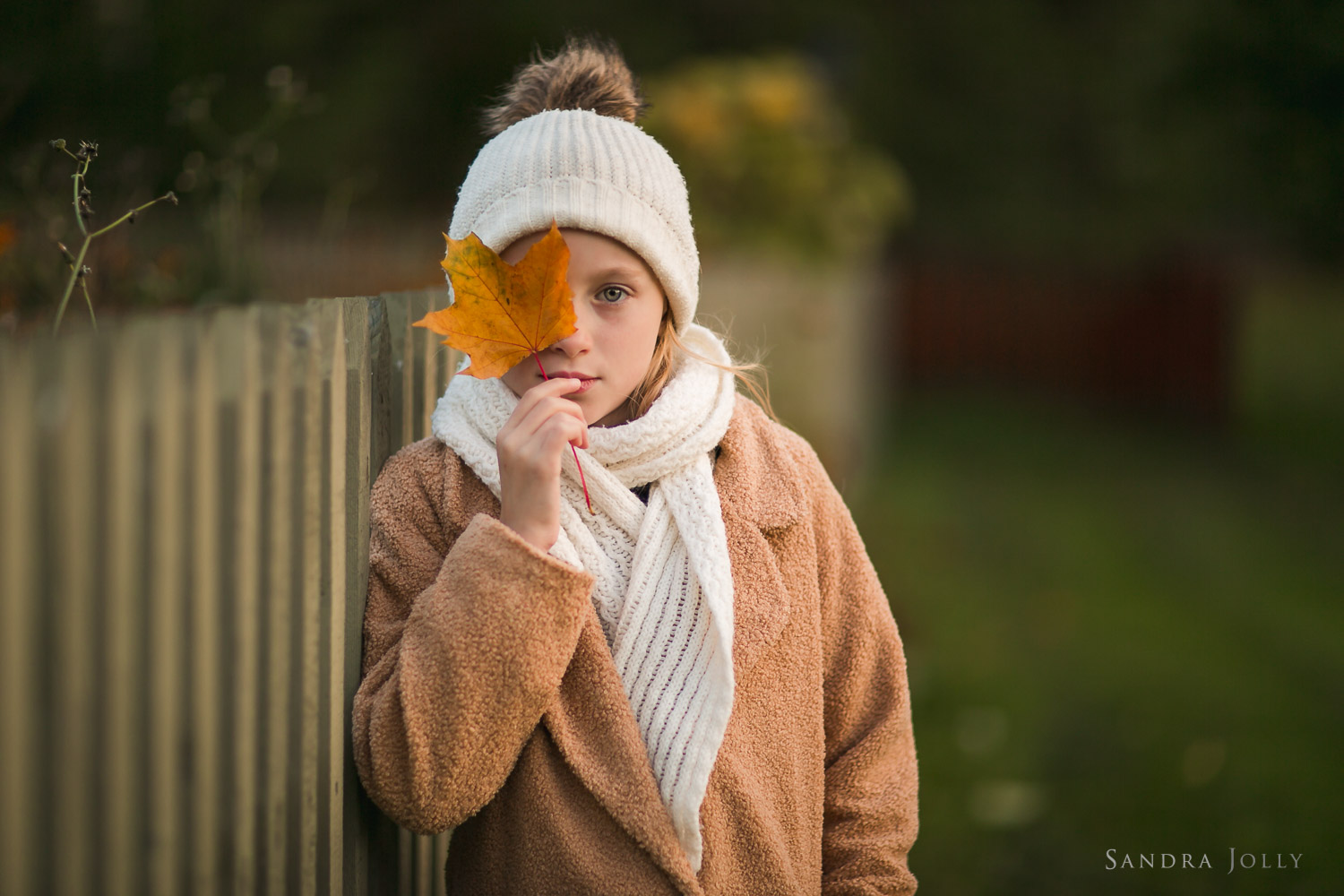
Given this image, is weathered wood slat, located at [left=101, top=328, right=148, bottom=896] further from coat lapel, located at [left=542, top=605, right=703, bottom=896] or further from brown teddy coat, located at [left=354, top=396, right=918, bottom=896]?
coat lapel, located at [left=542, top=605, right=703, bottom=896]

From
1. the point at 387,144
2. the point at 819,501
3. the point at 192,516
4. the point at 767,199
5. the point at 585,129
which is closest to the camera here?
the point at 192,516

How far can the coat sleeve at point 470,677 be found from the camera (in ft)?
5.51

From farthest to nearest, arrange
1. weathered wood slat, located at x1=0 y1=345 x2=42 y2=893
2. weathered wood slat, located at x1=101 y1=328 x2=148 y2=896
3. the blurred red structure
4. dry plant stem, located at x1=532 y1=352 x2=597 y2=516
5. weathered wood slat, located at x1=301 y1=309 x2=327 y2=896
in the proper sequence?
the blurred red structure, dry plant stem, located at x1=532 y1=352 x2=597 y2=516, weathered wood slat, located at x1=301 y1=309 x2=327 y2=896, weathered wood slat, located at x1=101 y1=328 x2=148 y2=896, weathered wood slat, located at x1=0 y1=345 x2=42 y2=893

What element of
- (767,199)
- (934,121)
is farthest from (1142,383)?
(767,199)

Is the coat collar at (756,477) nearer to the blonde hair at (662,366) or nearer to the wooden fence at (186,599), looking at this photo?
the blonde hair at (662,366)

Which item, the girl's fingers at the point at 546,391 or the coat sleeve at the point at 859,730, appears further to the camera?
the coat sleeve at the point at 859,730

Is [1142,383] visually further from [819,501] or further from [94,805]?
[94,805]

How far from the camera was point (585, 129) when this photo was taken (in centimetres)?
Result: 195

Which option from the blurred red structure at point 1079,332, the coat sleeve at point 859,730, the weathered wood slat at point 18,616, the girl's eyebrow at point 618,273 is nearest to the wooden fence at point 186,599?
the weathered wood slat at point 18,616

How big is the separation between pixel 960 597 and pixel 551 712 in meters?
5.45

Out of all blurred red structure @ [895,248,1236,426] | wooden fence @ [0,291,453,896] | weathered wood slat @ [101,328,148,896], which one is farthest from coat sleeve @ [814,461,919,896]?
blurred red structure @ [895,248,1236,426]

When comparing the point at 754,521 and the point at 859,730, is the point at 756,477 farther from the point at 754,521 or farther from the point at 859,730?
the point at 859,730

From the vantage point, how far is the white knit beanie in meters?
1.87

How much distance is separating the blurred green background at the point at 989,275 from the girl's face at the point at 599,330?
1.06m
